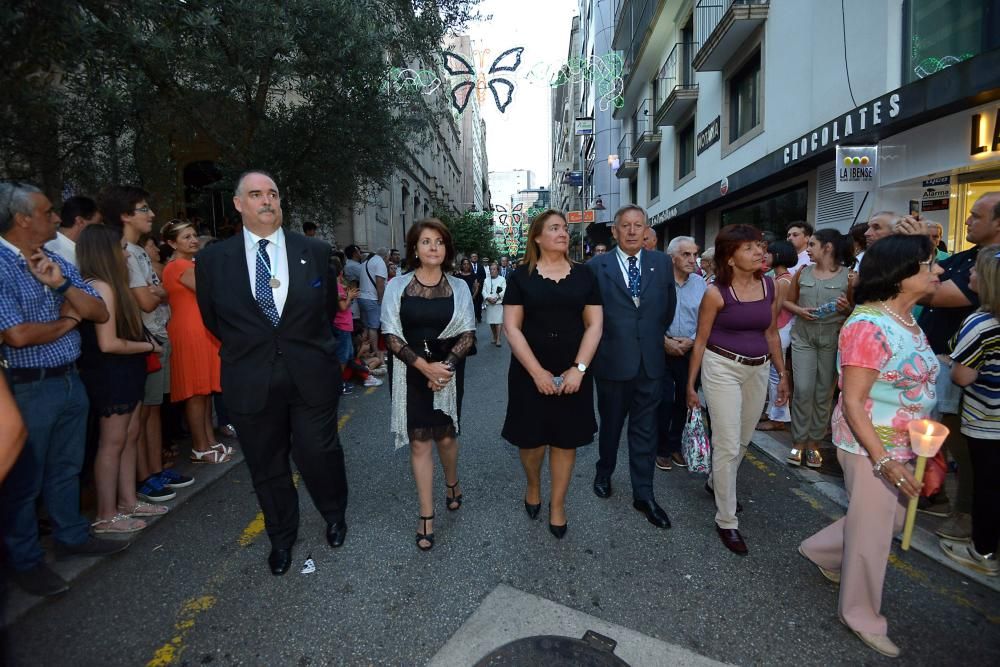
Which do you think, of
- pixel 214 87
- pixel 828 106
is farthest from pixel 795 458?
pixel 214 87

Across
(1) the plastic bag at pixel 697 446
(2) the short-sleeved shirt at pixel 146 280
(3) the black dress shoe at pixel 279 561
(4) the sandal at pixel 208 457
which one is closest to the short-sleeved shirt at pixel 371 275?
(4) the sandal at pixel 208 457

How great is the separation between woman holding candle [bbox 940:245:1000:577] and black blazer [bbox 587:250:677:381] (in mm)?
1607

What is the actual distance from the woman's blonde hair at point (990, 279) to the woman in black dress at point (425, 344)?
108 inches

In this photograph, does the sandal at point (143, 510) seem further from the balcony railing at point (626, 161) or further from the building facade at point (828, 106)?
the balcony railing at point (626, 161)

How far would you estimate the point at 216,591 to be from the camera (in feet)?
9.27

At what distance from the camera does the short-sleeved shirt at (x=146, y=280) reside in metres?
3.71

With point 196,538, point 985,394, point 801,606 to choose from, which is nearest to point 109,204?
point 196,538

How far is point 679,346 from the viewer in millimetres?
4129

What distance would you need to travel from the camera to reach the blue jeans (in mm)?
2707

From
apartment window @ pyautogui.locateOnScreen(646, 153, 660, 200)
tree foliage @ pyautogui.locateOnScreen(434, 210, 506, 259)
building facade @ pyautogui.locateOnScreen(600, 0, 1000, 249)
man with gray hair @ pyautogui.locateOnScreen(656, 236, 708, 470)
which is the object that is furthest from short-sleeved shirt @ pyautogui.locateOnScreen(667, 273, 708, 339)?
tree foliage @ pyautogui.locateOnScreen(434, 210, 506, 259)

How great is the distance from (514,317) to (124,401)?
259 centimetres

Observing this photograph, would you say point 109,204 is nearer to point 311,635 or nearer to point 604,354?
point 311,635

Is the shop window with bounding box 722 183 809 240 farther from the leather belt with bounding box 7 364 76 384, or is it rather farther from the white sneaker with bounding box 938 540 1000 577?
the leather belt with bounding box 7 364 76 384

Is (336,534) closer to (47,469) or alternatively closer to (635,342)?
(47,469)
